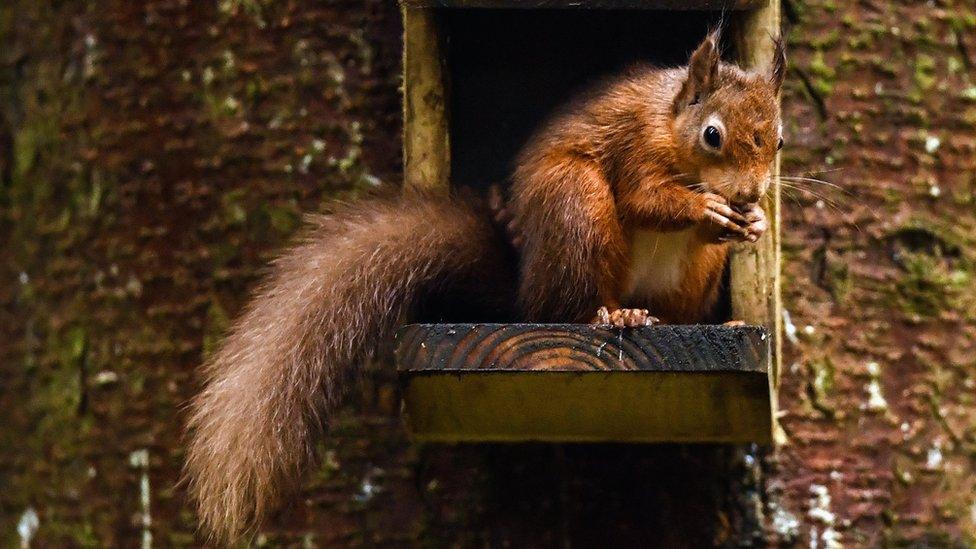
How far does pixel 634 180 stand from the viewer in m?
2.68

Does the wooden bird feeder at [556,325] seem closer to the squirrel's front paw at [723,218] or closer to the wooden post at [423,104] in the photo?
the wooden post at [423,104]

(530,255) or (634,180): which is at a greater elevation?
(634,180)

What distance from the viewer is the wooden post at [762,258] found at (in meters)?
2.67

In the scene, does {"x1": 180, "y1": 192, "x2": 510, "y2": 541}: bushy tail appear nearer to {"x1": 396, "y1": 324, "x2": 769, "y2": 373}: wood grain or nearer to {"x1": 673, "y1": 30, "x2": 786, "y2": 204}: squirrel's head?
{"x1": 396, "y1": 324, "x2": 769, "y2": 373}: wood grain

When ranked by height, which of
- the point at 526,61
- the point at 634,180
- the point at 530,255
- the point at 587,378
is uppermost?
the point at 526,61

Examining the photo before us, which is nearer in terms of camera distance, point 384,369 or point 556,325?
point 556,325

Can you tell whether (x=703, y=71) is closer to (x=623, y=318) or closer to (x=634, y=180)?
(x=634, y=180)

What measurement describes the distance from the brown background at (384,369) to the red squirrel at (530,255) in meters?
0.24

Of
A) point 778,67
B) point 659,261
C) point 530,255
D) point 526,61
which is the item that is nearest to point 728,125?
point 778,67

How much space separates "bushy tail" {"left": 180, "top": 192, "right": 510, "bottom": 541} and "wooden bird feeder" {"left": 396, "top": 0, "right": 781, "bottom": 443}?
4.6 inches

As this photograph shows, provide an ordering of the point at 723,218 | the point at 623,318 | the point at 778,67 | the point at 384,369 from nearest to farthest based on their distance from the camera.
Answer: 1. the point at 623,318
2. the point at 723,218
3. the point at 778,67
4. the point at 384,369

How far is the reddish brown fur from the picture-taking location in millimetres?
2588

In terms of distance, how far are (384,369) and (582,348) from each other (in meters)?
0.65

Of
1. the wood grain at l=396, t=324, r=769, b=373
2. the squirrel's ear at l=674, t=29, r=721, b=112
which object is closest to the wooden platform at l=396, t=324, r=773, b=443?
the wood grain at l=396, t=324, r=769, b=373
